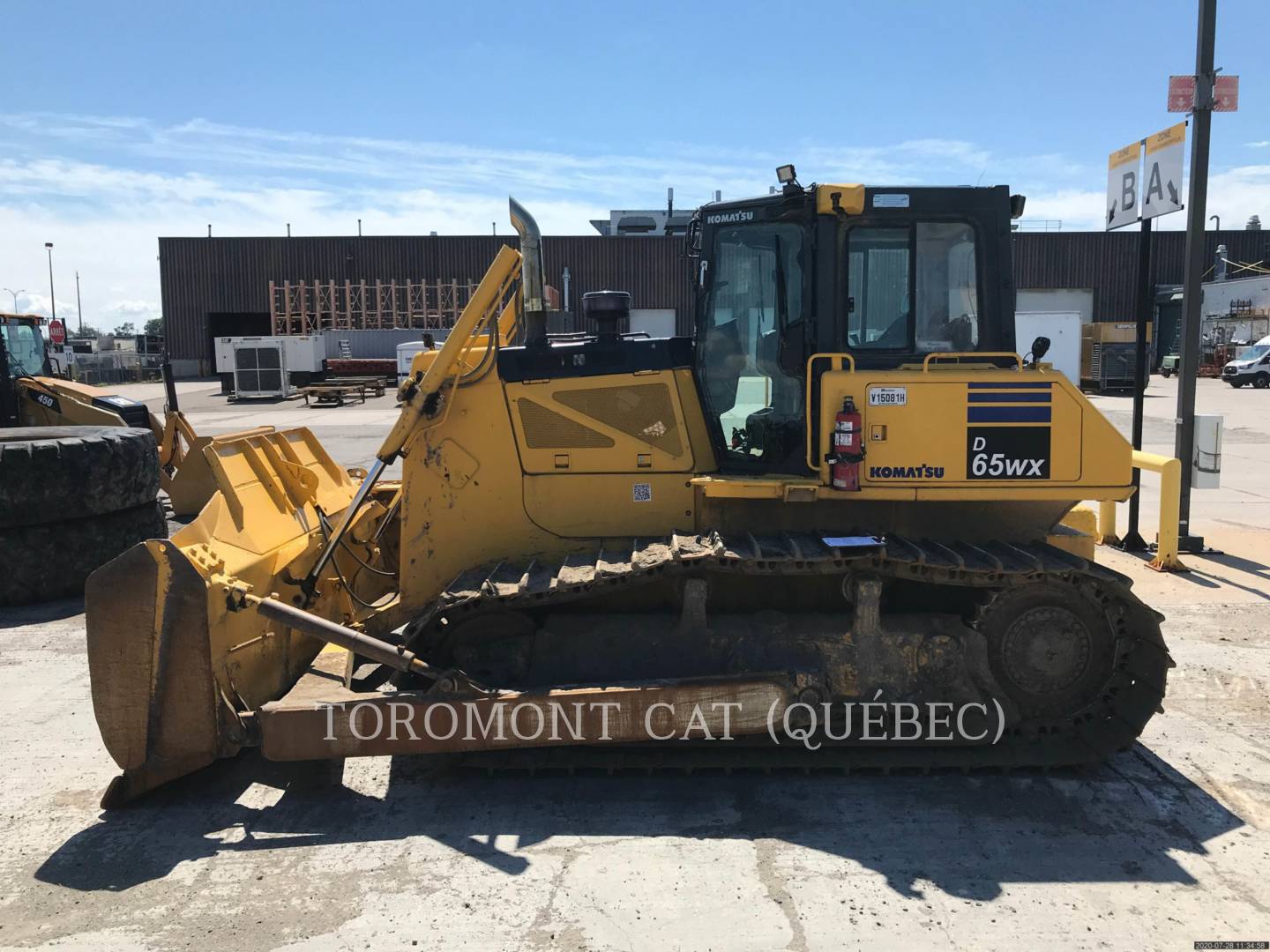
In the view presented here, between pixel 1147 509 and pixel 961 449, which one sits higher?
pixel 961 449

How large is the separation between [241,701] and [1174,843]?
4.61 m

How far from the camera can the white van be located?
119 ft

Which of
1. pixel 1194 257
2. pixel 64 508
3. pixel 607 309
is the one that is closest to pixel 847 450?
pixel 607 309

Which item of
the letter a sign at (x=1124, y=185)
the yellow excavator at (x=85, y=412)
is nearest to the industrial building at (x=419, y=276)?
the yellow excavator at (x=85, y=412)

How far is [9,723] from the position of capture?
5.88 metres

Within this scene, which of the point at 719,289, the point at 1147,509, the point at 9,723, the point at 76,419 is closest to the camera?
the point at 719,289

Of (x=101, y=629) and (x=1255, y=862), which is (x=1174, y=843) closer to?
(x=1255, y=862)

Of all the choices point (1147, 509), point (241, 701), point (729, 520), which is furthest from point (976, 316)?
point (1147, 509)

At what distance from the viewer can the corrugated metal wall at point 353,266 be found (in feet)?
142

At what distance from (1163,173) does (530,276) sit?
25.0 feet

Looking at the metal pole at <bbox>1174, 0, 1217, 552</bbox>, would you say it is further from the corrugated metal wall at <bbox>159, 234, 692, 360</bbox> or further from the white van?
the corrugated metal wall at <bbox>159, 234, 692, 360</bbox>

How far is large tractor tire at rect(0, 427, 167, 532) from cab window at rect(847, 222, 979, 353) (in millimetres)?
6856

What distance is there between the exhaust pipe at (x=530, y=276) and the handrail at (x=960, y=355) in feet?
7.22

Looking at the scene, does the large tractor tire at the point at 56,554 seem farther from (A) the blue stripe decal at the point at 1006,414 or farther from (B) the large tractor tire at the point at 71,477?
(A) the blue stripe decal at the point at 1006,414
